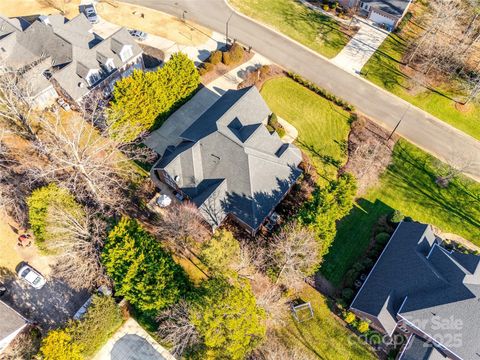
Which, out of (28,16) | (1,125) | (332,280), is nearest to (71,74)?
(1,125)

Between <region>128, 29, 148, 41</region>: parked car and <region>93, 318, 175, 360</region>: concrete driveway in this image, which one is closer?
<region>93, 318, 175, 360</region>: concrete driveway

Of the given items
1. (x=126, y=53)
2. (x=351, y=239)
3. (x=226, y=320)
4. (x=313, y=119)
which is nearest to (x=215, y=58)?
(x=126, y=53)

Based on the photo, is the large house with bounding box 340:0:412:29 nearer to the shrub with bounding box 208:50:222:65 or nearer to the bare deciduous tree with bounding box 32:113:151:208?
the shrub with bounding box 208:50:222:65

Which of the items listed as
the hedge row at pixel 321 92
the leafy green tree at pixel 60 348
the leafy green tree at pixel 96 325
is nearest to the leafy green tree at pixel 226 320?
the leafy green tree at pixel 96 325

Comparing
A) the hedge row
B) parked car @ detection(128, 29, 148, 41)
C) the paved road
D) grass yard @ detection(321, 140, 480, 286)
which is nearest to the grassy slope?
the paved road

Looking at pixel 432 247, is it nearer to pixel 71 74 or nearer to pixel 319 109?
pixel 319 109

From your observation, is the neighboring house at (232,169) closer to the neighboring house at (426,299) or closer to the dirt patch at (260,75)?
the dirt patch at (260,75)

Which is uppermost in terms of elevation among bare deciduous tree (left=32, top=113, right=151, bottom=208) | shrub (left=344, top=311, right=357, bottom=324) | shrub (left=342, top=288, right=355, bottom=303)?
shrub (left=342, top=288, right=355, bottom=303)
